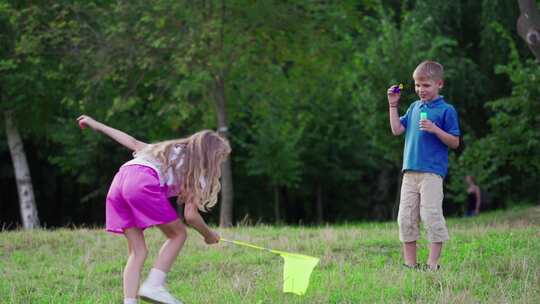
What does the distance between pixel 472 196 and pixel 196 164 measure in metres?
15.7

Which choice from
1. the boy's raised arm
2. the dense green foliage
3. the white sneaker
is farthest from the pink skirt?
the dense green foliage

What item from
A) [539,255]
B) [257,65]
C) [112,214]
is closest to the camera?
[112,214]

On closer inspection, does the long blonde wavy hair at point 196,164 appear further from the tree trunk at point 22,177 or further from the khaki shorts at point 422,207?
the tree trunk at point 22,177

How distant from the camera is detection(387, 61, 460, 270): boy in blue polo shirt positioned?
658 cm

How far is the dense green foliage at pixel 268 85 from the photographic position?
14.3 m

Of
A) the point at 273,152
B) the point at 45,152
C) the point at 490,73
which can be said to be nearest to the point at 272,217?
the point at 273,152

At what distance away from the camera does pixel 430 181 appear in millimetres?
6605

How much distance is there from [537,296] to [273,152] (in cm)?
1918

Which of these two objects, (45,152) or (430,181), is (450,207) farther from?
(430,181)

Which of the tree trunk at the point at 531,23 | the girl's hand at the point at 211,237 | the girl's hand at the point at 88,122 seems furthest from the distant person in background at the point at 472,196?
the girl's hand at the point at 88,122

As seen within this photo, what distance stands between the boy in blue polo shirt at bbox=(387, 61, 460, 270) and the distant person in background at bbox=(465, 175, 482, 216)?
13468 mm

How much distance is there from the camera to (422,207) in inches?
262

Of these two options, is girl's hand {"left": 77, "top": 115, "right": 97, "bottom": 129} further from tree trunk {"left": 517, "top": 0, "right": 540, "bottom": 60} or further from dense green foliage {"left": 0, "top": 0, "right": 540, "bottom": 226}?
dense green foliage {"left": 0, "top": 0, "right": 540, "bottom": 226}

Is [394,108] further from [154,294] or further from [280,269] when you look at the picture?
[154,294]
